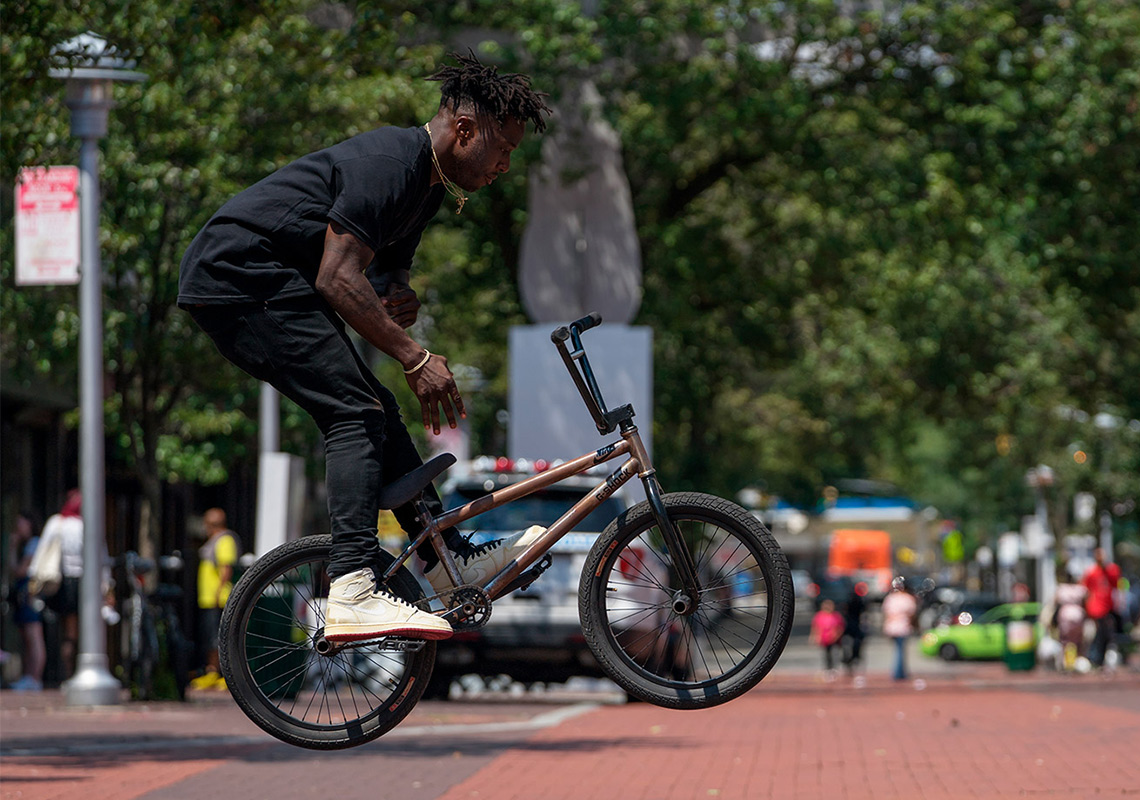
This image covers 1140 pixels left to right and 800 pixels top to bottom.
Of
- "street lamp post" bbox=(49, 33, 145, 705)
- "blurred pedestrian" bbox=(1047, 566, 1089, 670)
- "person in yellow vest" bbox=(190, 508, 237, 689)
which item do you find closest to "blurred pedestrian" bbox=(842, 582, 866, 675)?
"blurred pedestrian" bbox=(1047, 566, 1089, 670)

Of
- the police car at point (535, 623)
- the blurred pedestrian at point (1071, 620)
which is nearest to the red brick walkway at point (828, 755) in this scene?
the police car at point (535, 623)

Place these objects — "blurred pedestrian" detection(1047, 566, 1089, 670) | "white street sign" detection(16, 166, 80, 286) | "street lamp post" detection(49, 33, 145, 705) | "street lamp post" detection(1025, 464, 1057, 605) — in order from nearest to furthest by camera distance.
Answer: "street lamp post" detection(49, 33, 145, 705), "white street sign" detection(16, 166, 80, 286), "blurred pedestrian" detection(1047, 566, 1089, 670), "street lamp post" detection(1025, 464, 1057, 605)

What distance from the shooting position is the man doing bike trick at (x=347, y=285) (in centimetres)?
537

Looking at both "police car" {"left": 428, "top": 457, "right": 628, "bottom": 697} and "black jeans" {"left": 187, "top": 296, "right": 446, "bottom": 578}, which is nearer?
"black jeans" {"left": 187, "top": 296, "right": 446, "bottom": 578}

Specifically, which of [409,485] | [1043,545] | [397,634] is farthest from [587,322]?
[1043,545]

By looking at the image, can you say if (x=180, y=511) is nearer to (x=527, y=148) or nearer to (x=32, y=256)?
(x=527, y=148)

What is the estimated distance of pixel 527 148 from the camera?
2011 centimetres

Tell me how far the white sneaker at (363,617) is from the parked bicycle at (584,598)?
0.24 ft

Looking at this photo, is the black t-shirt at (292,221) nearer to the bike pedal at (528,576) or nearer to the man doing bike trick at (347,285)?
the man doing bike trick at (347,285)

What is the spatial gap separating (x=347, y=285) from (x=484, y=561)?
105 cm

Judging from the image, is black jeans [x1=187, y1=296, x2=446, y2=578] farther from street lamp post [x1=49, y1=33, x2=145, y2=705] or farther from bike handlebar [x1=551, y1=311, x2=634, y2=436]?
street lamp post [x1=49, y1=33, x2=145, y2=705]

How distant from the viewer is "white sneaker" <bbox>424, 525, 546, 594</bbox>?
5793mm

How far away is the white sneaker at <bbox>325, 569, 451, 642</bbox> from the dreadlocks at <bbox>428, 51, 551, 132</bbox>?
1.47 m

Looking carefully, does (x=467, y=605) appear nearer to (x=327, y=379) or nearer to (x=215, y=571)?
Answer: (x=327, y=379)
